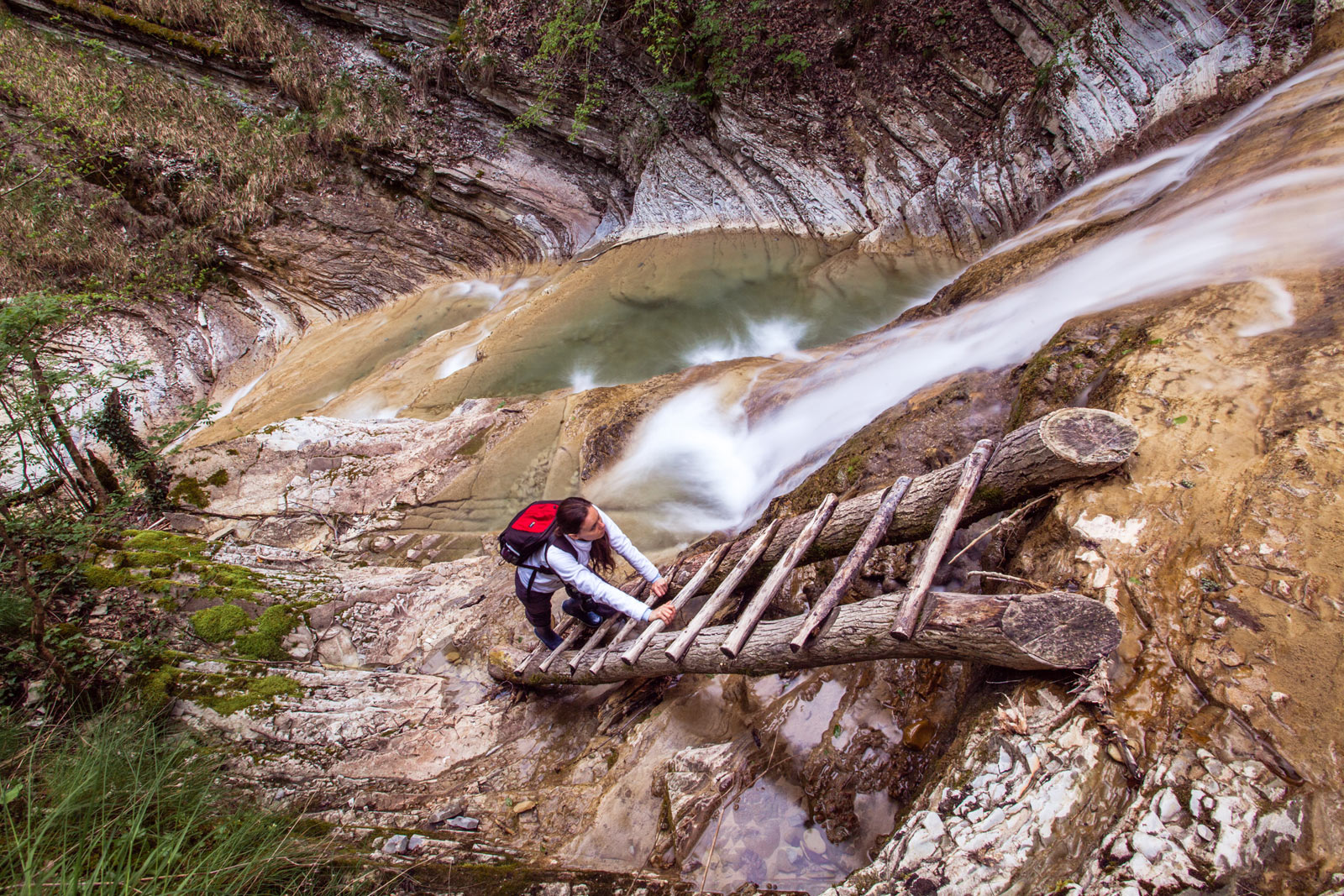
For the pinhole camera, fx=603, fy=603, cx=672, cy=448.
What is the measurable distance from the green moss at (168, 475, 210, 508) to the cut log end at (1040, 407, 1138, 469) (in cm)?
786

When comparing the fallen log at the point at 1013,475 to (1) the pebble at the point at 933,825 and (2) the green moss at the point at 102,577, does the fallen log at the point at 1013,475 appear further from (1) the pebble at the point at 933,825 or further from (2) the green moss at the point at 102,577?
(2) the green moss at the point at 102,577

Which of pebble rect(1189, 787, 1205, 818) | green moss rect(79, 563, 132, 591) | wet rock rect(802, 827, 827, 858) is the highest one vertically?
green moss rect(79, 563, 132, 591)

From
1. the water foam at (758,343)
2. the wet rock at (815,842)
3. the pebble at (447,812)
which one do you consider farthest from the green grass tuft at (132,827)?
the water foam at (758,343)

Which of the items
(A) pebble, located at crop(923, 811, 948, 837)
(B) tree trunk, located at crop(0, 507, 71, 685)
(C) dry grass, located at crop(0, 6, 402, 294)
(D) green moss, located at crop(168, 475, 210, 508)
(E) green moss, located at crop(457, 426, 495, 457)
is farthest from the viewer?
(C) dry grass, located at crop(0, 6, 402, 294)

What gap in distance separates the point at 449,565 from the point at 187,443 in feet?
19.6

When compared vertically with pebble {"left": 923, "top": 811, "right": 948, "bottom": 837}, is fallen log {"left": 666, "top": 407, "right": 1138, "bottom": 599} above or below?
above

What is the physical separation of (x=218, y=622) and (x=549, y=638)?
2.63 metres

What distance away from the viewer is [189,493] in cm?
663

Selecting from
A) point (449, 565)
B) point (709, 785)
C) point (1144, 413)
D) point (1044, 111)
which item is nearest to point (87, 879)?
point (709, 785)

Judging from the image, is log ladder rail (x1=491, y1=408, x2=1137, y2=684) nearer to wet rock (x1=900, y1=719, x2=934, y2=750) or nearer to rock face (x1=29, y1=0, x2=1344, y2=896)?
rock face (x1=29, y1=0, x2=1344, y2=896)

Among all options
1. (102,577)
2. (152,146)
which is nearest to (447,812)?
(102,577)

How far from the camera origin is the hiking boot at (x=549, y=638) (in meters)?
4.14

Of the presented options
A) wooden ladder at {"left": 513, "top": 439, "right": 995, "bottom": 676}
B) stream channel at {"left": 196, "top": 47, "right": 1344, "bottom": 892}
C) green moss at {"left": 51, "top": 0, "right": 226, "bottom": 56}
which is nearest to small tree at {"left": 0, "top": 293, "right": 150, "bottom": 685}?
wooden ladder at {"left": 513, "top": 439, "right": 995, "bottom": 676}

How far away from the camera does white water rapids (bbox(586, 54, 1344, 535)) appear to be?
13.0 feet
